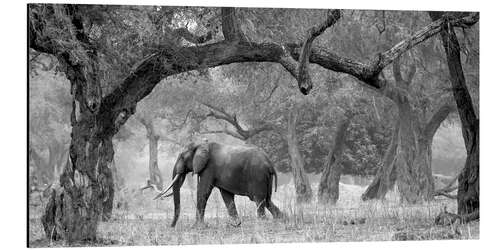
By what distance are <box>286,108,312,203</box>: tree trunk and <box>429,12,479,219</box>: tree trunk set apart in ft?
35.9

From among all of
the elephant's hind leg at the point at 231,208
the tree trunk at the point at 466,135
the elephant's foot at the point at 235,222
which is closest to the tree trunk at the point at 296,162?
the elephant's hind leg at the point at 231,208

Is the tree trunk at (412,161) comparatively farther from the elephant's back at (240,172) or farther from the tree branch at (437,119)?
the elephant's back at (240,172)

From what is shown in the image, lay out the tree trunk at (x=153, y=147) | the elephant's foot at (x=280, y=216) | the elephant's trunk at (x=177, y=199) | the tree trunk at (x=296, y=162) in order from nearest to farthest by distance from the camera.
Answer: the elephant's trunk at (x=177, y=199) < the elephant's foot at (x=280, y=216) < the tree trunk at (x=296, y=162) < the tree trunk at (x=153, y=147)

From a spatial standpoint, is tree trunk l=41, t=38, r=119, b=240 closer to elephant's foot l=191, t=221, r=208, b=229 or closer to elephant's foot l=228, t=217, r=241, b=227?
elephant's foot l=191, t=221, r=208, b=229

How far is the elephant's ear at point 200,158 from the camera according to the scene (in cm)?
1625

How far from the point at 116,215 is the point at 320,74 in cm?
671

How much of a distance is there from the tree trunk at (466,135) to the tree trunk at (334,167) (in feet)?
36.4

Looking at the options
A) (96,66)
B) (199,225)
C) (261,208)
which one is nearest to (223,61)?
(96,66)

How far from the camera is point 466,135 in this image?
14016 mm

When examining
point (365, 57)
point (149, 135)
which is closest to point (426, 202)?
point (365, 57)

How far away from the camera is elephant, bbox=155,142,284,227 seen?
53.5 feet

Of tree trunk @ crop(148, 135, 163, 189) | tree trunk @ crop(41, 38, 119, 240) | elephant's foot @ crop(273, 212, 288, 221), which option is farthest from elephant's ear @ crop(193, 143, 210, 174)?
tree trunk @ crop(148, 135, 163, 189)
